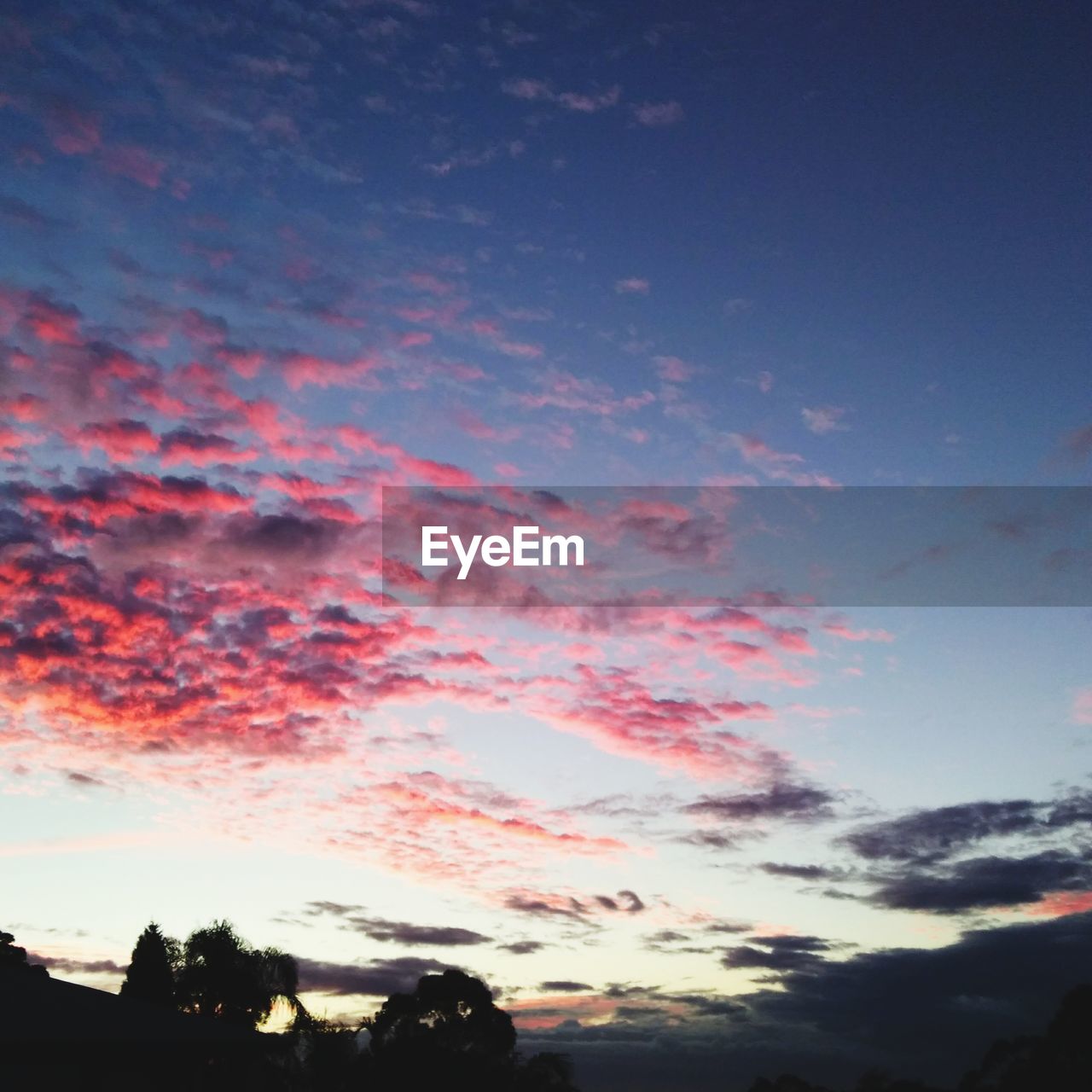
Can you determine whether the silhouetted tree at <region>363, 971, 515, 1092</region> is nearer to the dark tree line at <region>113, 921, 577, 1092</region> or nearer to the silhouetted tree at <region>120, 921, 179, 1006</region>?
the dark tree line at <region>113, 921, 577, 1092</region>

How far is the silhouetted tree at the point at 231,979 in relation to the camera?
171 feet

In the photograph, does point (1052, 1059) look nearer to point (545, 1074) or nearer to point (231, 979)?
point (545, 1074)

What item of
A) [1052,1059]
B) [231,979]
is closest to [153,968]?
[231,979]

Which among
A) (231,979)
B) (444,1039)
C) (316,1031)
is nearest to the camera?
(316,1031)

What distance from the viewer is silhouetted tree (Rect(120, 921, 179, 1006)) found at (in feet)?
183

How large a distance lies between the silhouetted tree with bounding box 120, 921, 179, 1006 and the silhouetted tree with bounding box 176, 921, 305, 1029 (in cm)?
203

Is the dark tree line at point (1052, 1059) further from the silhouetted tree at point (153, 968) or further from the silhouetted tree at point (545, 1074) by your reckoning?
the silhouetted tree at point (153, 968)

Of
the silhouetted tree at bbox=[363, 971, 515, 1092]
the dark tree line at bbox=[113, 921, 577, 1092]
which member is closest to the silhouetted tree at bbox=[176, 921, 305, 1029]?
the dark tree line at bbox=[113, 921, 577, 1092]

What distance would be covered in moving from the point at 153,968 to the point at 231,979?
6677mm

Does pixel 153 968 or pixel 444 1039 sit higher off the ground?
pixel 153 968

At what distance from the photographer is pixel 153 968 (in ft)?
187

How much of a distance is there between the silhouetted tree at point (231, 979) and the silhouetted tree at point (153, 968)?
203 centimetres

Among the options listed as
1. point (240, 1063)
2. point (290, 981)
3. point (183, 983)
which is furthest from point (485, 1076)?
point (240, 1063)

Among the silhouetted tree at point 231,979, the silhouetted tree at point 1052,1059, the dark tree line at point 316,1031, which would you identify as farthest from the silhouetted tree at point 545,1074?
the silhouetted tree at point 1052,1059
